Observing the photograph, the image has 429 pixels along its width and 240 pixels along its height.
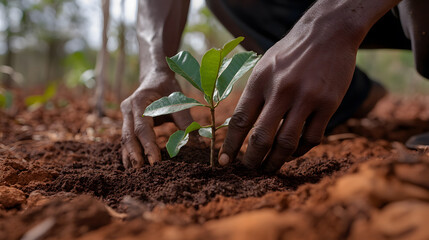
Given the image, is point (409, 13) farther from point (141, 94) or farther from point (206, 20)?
point (206, 20)

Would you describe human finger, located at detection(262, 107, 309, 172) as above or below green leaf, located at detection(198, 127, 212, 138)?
below

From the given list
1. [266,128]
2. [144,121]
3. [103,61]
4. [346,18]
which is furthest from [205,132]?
[103,61]

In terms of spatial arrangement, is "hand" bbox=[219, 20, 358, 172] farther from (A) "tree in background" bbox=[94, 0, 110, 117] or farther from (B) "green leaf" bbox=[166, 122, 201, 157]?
(A) "tree in background" bbox=[94, 0, 110, 117]

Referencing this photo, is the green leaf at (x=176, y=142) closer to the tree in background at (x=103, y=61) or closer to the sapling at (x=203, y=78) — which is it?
the sapling at (x=203, y=78)

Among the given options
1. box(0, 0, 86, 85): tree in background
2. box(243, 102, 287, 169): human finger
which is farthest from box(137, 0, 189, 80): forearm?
box(0, 0, 86, 85): tree in background

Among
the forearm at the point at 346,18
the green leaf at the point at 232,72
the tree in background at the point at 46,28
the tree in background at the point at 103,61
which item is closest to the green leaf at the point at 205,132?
the green leaf at the point at 232,72

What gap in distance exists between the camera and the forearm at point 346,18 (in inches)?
42.5

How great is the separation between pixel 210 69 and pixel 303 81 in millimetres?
300

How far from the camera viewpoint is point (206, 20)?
6.75 meters

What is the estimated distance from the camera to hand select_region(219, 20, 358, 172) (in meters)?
1.05

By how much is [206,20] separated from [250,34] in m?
4.61

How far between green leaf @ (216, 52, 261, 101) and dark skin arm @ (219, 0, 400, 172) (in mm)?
42

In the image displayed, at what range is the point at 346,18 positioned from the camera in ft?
3.57

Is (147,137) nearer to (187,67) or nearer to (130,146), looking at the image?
(130,146)
